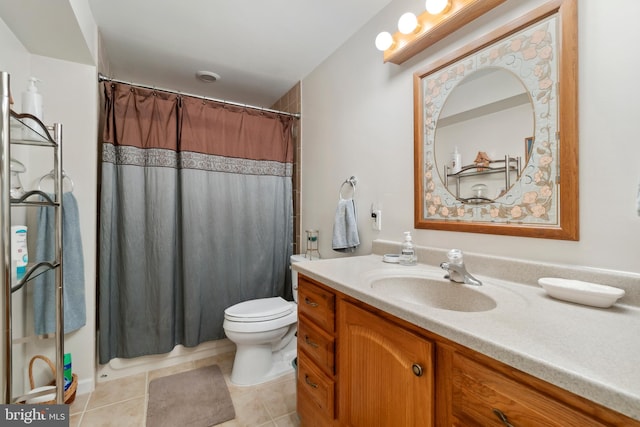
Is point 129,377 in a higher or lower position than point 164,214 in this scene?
lower

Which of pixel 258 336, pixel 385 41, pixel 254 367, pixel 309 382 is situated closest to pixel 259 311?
pixel 258 336

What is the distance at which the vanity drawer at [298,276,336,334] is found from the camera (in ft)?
3.50

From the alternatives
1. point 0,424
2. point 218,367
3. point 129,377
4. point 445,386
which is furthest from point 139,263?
point 445,386

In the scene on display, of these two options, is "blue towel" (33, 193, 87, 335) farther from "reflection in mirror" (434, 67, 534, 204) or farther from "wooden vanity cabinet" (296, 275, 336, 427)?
"reflection in mirror" (434, 67, 534, 204)

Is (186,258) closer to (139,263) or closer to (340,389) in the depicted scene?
(139,263)

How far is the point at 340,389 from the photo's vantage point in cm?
102

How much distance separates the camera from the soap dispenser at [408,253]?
4.23ft

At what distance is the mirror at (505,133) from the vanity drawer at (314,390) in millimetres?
826

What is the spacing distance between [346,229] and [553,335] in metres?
1.19

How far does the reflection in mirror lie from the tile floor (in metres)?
1.49

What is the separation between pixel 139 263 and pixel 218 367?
3.04 feet

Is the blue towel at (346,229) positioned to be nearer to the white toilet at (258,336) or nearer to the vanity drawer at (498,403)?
the white toilet at (258,336)

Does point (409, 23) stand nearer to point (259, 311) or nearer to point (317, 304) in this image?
point (317, 304)

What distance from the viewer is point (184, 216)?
1.98 meters
